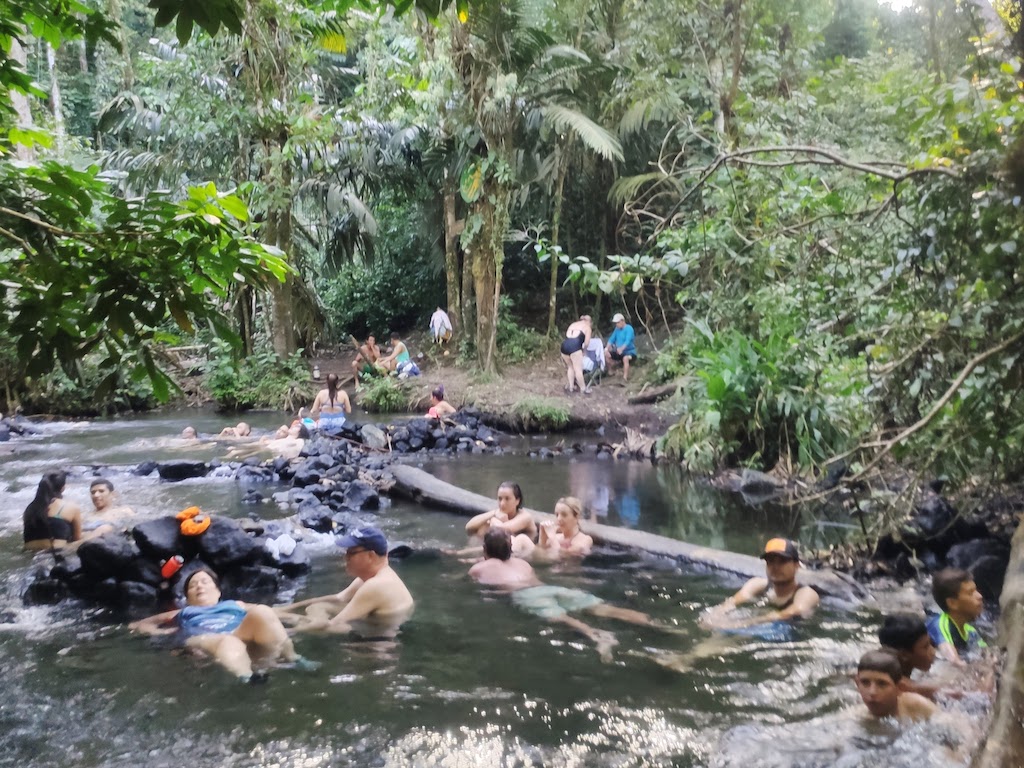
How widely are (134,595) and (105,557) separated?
400 mm

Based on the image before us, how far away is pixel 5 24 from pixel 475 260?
15263 millimetres

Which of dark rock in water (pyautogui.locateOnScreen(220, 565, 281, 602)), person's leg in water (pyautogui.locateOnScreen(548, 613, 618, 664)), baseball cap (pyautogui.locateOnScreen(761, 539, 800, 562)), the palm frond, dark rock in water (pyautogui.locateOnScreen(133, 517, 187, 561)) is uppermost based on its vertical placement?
the palm frond

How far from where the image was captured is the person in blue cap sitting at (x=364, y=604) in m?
6.23

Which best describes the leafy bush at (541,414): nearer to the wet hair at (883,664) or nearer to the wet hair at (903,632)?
the wet hair at (903,632)

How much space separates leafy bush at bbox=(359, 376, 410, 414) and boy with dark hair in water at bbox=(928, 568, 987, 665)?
14.0 meters

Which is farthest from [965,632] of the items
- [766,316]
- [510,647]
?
[766,316]

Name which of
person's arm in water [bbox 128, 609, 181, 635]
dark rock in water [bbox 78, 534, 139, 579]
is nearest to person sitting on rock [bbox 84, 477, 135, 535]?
dark rock in water [bbox 78, 534, 139, 579]

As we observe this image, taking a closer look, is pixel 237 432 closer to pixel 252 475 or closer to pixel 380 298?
pixel 252 475

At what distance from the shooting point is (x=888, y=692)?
14.3 ft

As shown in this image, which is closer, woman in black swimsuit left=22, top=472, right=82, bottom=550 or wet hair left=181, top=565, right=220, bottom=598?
wet hair left=181, top=565, right=220, bottom=598

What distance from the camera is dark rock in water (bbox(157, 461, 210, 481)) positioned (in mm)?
12008

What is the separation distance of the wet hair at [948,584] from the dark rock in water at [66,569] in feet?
21.0

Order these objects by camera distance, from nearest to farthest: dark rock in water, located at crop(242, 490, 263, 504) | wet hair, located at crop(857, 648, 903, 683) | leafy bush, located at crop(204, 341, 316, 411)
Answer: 1. wet hair, located at crop(857, 648, 903, 683)
2. dark rock in water, located at crop(242, 490, 263, 504)
3. leafy bush, located at crop(204, 341, 316, 411)

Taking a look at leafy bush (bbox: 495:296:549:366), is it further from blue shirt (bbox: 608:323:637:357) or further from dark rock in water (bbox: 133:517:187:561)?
dark rock in water (bbox: 133:517:187:561)
